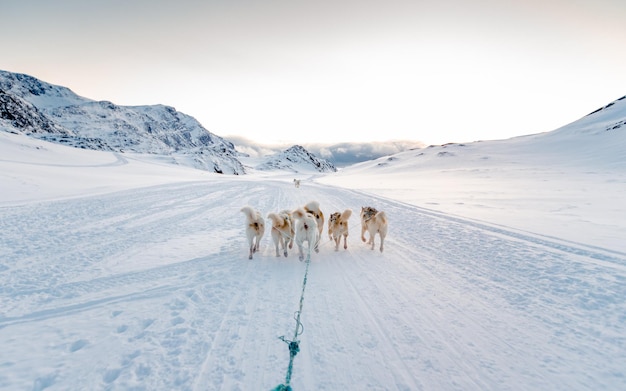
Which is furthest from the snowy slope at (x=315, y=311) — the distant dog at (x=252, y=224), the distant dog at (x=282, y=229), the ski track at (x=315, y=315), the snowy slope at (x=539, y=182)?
the snowy slope at (x=539, y=182)

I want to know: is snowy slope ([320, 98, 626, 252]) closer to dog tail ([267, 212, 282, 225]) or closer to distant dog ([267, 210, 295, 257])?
distant dog ([267, 210, 295, 257])

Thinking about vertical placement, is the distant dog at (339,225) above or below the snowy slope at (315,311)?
above

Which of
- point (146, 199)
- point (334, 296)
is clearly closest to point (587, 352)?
point (334, 296)

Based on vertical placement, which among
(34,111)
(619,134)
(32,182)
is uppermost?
(34,111)

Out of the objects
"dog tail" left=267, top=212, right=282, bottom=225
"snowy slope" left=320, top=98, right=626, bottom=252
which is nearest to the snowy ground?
"dog tail" left=267, top=212, right=282, bottom=225

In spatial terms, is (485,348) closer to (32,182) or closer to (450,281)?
(450,281)

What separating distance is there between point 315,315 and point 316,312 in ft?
0.29

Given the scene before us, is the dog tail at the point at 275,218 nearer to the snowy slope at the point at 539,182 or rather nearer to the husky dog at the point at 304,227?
the husky dog at the point at 304,227

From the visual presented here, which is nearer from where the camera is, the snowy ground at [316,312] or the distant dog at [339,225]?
the snowy ground at [316,312]

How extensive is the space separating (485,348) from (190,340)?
3775 millimetres

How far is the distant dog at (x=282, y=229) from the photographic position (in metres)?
6.93

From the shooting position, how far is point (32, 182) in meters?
17.5

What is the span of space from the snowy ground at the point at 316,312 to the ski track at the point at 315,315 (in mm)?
23

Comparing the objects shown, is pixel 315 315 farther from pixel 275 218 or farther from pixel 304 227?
pixel 275 218
